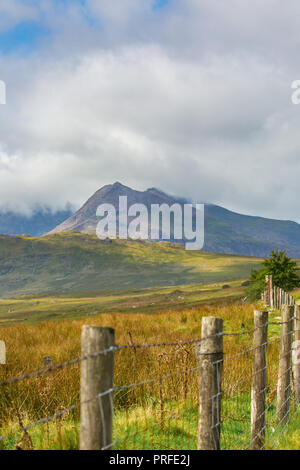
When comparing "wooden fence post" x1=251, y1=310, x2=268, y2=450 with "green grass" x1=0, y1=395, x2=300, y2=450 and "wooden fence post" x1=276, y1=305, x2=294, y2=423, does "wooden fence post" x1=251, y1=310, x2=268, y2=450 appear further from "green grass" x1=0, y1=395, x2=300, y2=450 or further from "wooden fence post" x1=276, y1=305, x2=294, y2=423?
"wooden fence post" x1=276, y1=305, x2=294, y2=423

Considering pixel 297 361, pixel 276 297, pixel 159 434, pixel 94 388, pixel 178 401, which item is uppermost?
pixel 94 388

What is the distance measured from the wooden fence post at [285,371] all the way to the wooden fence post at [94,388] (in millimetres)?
3959

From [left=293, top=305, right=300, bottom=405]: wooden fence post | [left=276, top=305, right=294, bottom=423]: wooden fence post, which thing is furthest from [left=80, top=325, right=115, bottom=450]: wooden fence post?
[left=293, top=305, right=300, bottom=405]: wooden fence post

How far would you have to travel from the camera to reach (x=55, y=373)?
8.11 metres

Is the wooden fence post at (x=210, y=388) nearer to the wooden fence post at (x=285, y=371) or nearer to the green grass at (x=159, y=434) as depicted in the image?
the green grass at (x=159, y=434)

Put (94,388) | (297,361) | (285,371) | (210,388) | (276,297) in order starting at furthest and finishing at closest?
(276,297) → (297,361) → (285,371) → (210,388) → (94,388)

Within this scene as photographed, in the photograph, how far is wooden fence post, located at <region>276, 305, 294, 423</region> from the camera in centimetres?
625

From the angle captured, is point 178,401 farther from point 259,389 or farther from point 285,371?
point 259,389

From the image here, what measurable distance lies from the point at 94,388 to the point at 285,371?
438 centimetres

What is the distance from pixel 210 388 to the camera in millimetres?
4176

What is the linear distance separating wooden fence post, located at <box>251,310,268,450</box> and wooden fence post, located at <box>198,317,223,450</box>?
1188 mm

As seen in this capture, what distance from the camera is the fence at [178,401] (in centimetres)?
290

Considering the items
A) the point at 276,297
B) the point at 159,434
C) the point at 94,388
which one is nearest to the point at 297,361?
the point at 159,434

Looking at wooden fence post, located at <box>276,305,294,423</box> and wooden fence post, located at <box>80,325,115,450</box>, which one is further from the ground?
wooden fence post, located at <box>80,325,115,450</box>
